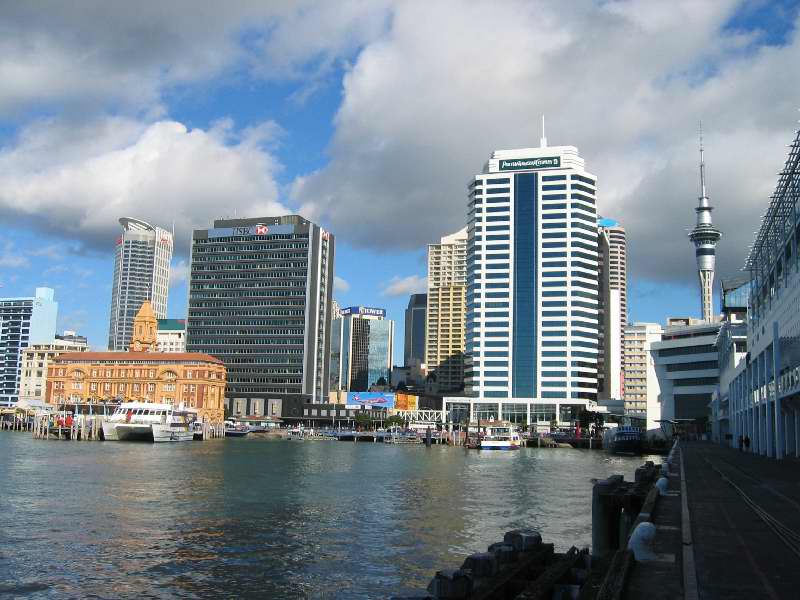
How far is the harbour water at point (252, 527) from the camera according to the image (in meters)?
29.5

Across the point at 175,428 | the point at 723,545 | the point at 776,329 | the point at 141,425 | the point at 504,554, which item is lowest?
the point at 175,428

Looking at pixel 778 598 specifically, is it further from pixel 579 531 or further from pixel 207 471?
pixel 207 471

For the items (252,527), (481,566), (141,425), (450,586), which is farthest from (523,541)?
(141,425)

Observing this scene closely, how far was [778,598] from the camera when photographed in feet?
49.0

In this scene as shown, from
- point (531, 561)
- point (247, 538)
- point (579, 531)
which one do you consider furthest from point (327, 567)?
point (579, 531)

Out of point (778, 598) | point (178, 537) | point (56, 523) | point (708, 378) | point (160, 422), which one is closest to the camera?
point (778, 598)

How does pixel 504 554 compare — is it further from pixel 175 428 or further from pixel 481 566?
pixel 175 428

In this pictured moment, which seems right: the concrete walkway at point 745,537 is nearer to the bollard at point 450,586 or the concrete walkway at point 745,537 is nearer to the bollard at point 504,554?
the bollard at point 504,554

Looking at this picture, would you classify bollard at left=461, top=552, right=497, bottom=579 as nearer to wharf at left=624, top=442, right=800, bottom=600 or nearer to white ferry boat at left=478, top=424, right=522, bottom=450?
wharf at left=624, top=442, right=800, bottom=600

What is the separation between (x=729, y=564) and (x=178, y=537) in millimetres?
28124

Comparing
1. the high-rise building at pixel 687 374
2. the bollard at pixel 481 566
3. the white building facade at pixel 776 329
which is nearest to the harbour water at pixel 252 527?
the bollard at pixel 481 566

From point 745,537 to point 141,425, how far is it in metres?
141

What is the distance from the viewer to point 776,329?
2510 inches

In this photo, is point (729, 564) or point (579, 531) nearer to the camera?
point (729, 564)
